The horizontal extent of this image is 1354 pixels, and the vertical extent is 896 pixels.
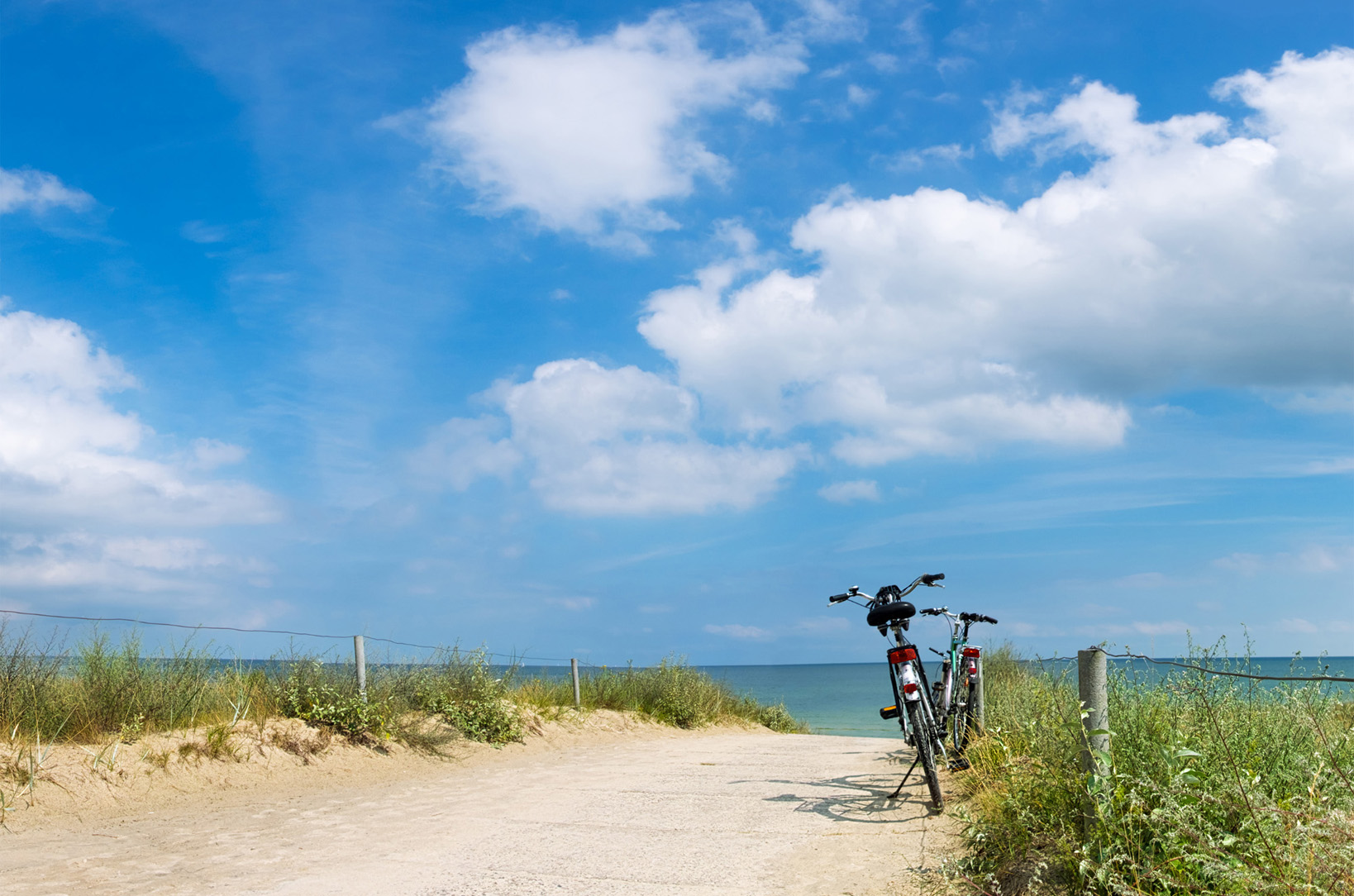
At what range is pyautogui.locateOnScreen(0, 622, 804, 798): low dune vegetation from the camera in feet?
28.9

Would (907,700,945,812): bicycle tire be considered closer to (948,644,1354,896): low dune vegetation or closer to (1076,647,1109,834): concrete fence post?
(948,644,1354,896): low dune vegetation

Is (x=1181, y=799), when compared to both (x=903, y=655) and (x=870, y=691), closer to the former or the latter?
(x=903, y=655)

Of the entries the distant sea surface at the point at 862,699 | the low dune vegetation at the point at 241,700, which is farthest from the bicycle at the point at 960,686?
the low dune vegetation at the point at 241,700

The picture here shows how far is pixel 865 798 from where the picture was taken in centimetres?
758

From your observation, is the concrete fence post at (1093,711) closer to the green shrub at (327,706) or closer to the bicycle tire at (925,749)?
the bicycle tire at (925,749)

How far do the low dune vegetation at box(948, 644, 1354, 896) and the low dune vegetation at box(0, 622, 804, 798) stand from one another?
25.2 feet

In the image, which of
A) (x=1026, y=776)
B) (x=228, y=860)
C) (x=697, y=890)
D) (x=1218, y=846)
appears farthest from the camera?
(x=228, y=860)

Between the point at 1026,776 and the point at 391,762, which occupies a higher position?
the point at 1026,776

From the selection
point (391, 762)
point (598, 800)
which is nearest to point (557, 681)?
point (391, 762)

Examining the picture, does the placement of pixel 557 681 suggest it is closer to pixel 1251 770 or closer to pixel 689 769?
pixel 689 769

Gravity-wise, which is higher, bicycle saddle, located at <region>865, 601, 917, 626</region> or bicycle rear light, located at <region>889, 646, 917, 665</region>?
bicycle saddle, located at <region>865, 601, 917, 626</region>

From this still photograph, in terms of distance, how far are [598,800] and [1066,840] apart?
187 inches

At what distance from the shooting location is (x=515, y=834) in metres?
6.92

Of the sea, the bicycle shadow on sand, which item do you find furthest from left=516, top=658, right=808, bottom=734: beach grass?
the bicycle shadow on sand
